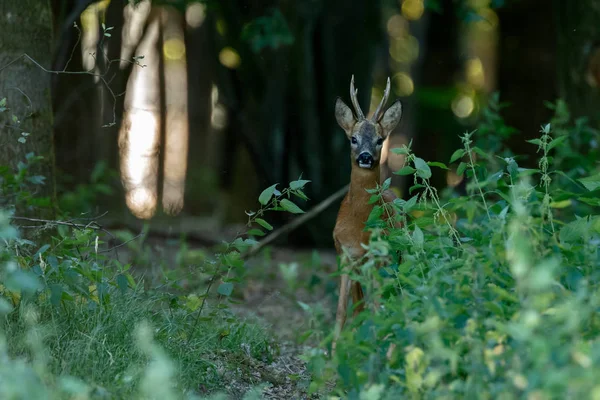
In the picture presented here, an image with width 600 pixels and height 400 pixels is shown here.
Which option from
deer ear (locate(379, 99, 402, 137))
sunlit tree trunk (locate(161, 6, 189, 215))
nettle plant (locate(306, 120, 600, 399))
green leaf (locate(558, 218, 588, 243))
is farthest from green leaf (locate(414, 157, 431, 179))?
sunlit tree trunk (locate(161, 6, 189, 215))

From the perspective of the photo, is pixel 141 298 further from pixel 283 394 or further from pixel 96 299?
pixel 283 394

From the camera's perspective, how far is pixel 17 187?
536 cm

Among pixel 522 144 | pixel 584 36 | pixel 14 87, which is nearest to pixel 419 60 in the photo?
pixel 522 144

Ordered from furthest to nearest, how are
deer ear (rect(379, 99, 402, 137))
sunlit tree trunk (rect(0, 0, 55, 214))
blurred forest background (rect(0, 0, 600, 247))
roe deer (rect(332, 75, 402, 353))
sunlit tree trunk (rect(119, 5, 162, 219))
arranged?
sunlit tree trunk (rect(119, 5, 162, 219)), blurred forest background (rect(0, 0, 600, 247)), deer ear (rect(379, 99, 402, 137)), roe deer (rect(332, 75, 402, 353)), sunlit tree trunk (rect(0, 0, 55, 214))

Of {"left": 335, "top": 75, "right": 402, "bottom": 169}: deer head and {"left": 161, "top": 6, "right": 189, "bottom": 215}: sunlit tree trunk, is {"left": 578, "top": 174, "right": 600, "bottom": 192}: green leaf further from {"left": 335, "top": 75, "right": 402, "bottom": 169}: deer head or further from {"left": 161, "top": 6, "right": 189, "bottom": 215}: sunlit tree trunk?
{"left": 161, "top": 6, "right": 189, "bottom": 215}: sunlit tree trunk

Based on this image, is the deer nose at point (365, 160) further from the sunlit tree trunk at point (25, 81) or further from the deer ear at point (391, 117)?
the sunlit tree trunk at point (25, 81)

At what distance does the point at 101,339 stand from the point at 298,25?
24.4 feet

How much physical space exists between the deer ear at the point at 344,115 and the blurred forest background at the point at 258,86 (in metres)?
1.71

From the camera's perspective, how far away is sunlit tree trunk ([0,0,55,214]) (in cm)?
554

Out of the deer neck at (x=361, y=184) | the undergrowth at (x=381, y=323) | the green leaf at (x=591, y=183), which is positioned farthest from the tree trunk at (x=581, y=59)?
Answer: the green leaf at (x=591, y=183)

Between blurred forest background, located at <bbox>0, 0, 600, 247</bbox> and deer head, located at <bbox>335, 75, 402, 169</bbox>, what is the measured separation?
1.68 m

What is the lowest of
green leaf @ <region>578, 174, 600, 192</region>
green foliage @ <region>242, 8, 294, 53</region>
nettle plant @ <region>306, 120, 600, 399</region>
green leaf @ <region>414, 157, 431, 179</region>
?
nettle plant @ <region>306, 120, 600, 399</region>

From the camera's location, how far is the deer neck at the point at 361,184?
226 inches

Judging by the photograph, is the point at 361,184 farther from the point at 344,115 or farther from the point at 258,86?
the point at 258,86
